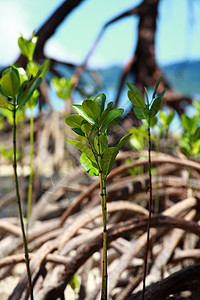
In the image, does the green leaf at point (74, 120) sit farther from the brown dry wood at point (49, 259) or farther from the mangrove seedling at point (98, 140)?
the brown dry wood at point (49, 259)

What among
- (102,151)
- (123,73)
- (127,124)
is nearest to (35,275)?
(102,151)

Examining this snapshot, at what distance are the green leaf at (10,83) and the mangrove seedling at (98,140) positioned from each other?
0.19ft

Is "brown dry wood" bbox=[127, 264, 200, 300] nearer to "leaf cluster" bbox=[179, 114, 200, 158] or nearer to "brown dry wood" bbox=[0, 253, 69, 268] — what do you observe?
"brown dry wood" bbox=[0, 253, 69, 268]

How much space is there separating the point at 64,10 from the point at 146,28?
1.45 m

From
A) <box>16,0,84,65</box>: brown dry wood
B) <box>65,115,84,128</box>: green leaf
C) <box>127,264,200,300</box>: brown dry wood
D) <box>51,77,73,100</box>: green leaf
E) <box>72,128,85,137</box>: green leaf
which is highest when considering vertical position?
<box>16,0,84,65</box>: brown dry wood

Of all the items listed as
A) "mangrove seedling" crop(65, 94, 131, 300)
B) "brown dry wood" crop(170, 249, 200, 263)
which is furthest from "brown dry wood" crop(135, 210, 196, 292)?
"mangrove seedling" crop(65, 94, 131, 300)

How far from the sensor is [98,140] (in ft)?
1.11

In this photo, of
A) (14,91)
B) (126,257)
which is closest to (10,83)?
(14,91)

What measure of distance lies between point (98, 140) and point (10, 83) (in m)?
0.10

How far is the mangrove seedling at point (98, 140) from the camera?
34 centimetres

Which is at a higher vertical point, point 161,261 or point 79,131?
point 79,131

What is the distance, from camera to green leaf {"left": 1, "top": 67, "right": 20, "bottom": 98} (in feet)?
1.06

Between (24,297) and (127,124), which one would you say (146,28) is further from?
(24,297)

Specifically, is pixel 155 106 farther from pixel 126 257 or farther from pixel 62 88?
pixel 62 88
